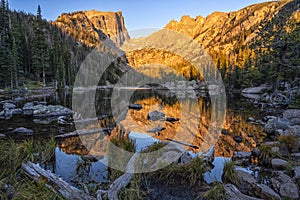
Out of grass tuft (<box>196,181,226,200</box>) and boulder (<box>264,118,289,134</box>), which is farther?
boulder (<box>264,118,289,134</box>)

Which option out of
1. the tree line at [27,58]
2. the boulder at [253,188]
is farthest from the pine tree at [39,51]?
the boulder at [253,188]

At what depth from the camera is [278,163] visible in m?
6.95

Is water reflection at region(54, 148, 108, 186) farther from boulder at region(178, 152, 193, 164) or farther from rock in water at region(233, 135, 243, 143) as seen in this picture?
rock in water at region(233, 135, 243, 143)

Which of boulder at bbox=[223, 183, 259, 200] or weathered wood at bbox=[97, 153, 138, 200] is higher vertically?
weathered wood at bbox=[97, 153, 138, 200]

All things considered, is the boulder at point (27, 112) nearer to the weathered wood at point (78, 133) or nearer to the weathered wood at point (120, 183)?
the weathered wood at point (78, 133)

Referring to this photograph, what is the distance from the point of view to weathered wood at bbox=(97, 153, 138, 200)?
426 centimetres

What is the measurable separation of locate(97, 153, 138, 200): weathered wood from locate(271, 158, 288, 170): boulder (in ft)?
17.1

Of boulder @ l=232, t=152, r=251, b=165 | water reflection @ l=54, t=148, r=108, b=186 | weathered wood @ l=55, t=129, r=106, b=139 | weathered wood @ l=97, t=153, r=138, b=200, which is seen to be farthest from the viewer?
weathered wood @ l=55, t=129, r=106, b=139

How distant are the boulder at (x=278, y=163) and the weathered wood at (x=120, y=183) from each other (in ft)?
17.1

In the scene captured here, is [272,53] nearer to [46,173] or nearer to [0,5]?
[46,173]

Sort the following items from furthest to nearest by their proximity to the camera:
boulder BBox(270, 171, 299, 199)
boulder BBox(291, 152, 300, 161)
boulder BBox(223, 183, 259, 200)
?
1. boulder BBox(291, 152, 300, 161)
2. boulder BBox(270, 171, 299, 199)
3. boulder BBox(223, 183, 259, 200)

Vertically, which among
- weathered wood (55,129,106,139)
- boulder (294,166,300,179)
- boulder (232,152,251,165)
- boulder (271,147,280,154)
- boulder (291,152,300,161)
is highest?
boulder (294,166,300,179)

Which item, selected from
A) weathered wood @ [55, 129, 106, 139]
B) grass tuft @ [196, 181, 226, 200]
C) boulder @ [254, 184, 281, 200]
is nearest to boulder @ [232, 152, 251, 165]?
boulder @ [254, 184, 281, 200]

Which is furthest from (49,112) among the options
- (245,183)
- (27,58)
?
(27,58)
